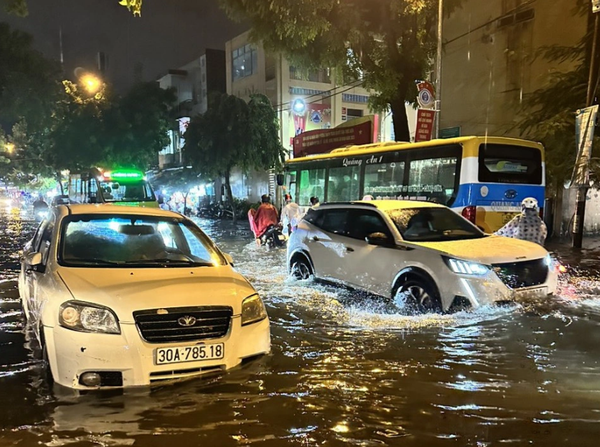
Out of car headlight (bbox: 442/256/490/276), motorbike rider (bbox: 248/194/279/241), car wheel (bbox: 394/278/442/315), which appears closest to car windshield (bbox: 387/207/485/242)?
car wheel (bbox: 394/278/442/315)

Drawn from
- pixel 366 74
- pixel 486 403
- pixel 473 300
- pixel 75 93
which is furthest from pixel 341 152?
pixel 75 93

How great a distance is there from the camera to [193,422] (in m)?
3.77

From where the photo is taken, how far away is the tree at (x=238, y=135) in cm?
2722

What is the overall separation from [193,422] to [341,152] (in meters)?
12.4

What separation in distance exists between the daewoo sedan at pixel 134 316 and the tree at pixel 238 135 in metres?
22.6

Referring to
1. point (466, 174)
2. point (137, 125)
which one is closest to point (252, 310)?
point (466, 174)

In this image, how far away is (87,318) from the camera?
390 centimetres

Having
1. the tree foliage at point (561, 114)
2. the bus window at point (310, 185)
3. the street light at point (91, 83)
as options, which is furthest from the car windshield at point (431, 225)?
the street light at point (91, 83)

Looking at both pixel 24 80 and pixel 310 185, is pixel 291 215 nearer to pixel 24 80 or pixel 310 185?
pixel 310 185

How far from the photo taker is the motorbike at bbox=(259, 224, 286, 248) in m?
15.0

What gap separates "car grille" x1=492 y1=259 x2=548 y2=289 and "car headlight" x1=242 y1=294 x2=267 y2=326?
3160 millimetres

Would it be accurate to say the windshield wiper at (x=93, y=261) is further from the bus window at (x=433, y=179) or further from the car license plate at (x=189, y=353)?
the bus window at (x=433, y=179)

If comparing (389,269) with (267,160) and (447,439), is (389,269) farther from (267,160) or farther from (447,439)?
(267,160)

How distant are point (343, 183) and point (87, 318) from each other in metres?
11.9
